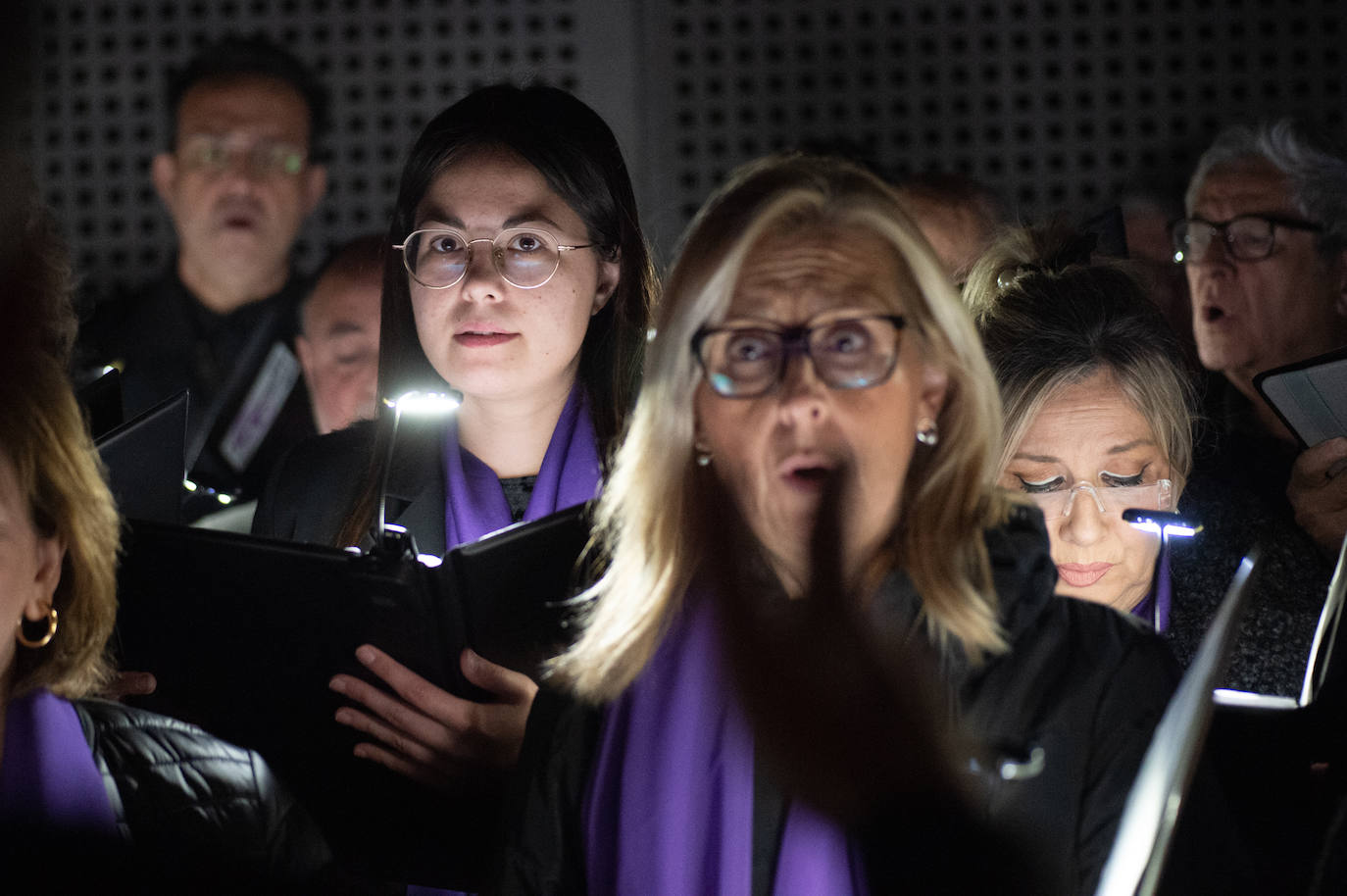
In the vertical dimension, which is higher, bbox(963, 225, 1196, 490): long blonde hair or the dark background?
the dark background

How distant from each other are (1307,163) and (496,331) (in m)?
1.56

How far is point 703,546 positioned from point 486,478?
26.7 inches

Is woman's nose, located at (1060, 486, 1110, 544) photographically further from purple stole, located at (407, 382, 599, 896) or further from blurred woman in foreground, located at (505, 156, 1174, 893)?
purple stole, located at (407, 382, 599, 896)

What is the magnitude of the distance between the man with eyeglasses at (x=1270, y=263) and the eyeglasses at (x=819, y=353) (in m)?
1.30

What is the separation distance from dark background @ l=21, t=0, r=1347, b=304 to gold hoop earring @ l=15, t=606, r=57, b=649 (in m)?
2.41

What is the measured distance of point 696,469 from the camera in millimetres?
1519

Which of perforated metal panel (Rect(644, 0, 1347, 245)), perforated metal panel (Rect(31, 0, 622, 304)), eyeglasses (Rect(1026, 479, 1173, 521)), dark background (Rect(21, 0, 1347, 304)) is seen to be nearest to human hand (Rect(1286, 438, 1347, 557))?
eyeglasses (Rect(1026, 479, 1173, 521))

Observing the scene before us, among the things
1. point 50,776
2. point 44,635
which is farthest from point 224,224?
point 50,776

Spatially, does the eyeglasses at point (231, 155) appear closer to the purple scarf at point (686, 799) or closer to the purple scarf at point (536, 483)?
the purple scarf at point (536, 483)

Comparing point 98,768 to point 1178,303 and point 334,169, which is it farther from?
point 334,169

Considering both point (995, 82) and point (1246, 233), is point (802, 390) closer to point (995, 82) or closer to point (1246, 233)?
point (1246, 233)

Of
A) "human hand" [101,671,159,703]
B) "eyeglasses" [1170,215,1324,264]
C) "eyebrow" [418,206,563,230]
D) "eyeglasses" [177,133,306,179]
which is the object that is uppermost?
"eyeglasses" [177,133,306,179]

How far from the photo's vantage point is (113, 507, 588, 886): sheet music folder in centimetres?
167

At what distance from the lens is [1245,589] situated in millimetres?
1126
